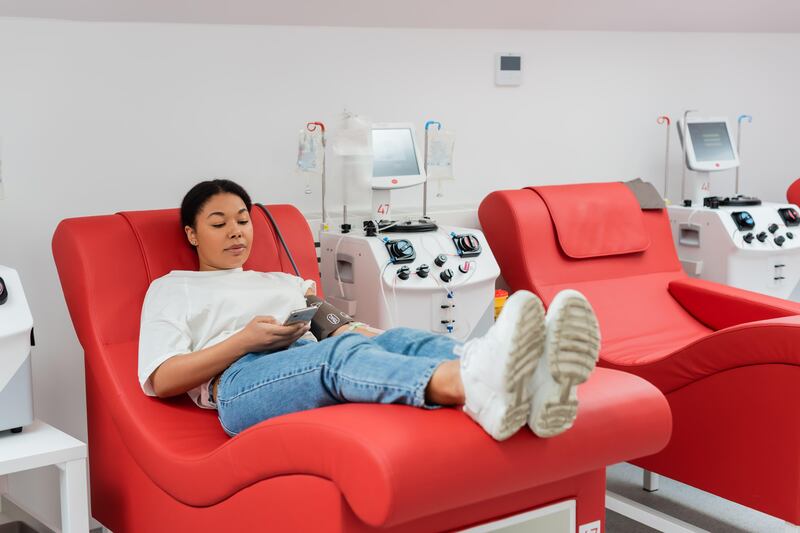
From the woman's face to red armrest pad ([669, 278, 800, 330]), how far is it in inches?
67.9

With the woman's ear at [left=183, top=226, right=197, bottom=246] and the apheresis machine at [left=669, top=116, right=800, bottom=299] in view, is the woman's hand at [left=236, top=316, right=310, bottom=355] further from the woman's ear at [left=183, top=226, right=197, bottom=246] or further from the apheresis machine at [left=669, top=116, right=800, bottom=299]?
the apheresis machine at [left=669, top=116, right=800, bottom=299]

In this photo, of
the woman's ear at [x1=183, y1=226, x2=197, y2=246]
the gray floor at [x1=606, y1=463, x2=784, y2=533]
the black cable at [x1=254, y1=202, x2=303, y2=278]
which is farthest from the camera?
the gray floor at [x1=606, y1=463, x2=784, y2=533]

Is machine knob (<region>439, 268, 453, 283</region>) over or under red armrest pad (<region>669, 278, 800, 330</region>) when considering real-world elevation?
over

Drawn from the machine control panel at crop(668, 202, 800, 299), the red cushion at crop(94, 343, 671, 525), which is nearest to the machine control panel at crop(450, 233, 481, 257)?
the red cushion at crop(94, 343, 671, 525)

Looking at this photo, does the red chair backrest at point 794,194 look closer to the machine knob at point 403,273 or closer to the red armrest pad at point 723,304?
the red armrest pad at point 723,304

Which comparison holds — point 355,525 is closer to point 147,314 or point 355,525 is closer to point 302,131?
point 147,314

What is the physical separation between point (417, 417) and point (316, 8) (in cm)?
195

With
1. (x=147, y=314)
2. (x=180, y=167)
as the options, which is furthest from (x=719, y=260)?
(x=147, y=314)

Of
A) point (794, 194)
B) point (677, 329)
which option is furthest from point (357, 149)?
point (794, 194)

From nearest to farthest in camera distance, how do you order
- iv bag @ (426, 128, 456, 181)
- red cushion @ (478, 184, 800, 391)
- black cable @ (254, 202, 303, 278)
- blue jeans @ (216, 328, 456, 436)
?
blue jeans @ (216, 328, 456, 436) → black cable @ (254, 202, 303, 278) → red cushion @ (478, 184, 800, 391) → iv bag @ (426, 128, 456, 181)

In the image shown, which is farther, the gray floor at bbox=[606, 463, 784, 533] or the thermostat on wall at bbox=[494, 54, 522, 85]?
the thermostat on wall at bbox=[494, 54, 522, 85]

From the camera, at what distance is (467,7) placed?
3645 millimetres

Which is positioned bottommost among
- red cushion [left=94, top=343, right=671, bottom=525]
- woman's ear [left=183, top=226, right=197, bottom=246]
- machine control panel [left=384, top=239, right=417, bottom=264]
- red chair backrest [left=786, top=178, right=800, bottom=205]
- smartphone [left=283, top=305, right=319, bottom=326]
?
red cushion [left=94, top=343, right=671, bottom=525]

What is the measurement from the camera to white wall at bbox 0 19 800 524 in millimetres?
2824
